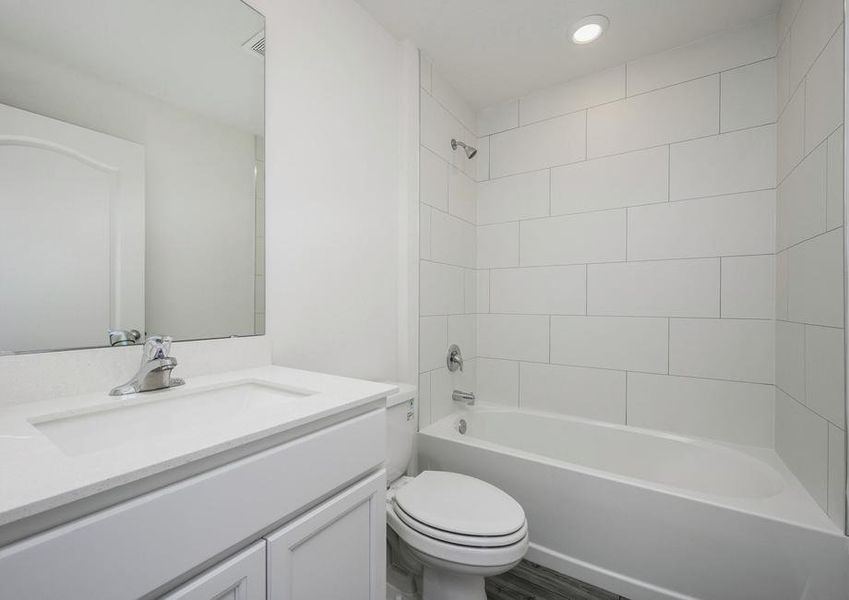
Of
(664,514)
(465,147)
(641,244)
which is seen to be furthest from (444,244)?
(664,514)

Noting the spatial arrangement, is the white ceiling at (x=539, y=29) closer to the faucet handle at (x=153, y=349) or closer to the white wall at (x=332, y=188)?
the white wall at (x=332, y=188)

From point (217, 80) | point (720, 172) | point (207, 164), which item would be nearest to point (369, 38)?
point (217, 80)

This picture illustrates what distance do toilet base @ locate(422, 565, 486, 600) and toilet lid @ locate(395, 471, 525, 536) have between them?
0.67ft

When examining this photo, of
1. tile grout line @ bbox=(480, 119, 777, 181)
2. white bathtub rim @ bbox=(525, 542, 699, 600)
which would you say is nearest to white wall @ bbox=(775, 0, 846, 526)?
tile grout line @ bbox=(480, 119, 777, 181)

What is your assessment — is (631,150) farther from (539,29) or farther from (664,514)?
(664,514)

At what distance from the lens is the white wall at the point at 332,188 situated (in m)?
1.31

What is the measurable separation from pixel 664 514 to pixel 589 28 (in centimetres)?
203

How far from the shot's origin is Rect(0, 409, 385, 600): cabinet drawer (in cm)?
43

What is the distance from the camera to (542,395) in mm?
2201

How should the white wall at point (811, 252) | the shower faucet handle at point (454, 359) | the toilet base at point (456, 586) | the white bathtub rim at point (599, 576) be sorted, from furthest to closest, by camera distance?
the shower faucet handle at point (454, 359) → the white bathtub rim at point (599, 576) → the toilet base at point (456, 586) → the white wall at point (811, 252)

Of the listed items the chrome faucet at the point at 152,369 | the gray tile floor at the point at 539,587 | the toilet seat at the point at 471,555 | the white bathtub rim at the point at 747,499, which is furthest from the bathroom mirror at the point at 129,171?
the gray tile floor at the point at 539,587

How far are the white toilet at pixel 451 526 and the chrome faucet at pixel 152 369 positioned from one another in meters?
0.75

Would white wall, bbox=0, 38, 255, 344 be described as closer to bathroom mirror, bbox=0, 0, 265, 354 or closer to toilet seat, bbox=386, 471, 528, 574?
bathroom mirror, bbox=0, 0, 265, 354

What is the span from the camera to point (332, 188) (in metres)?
1.51
